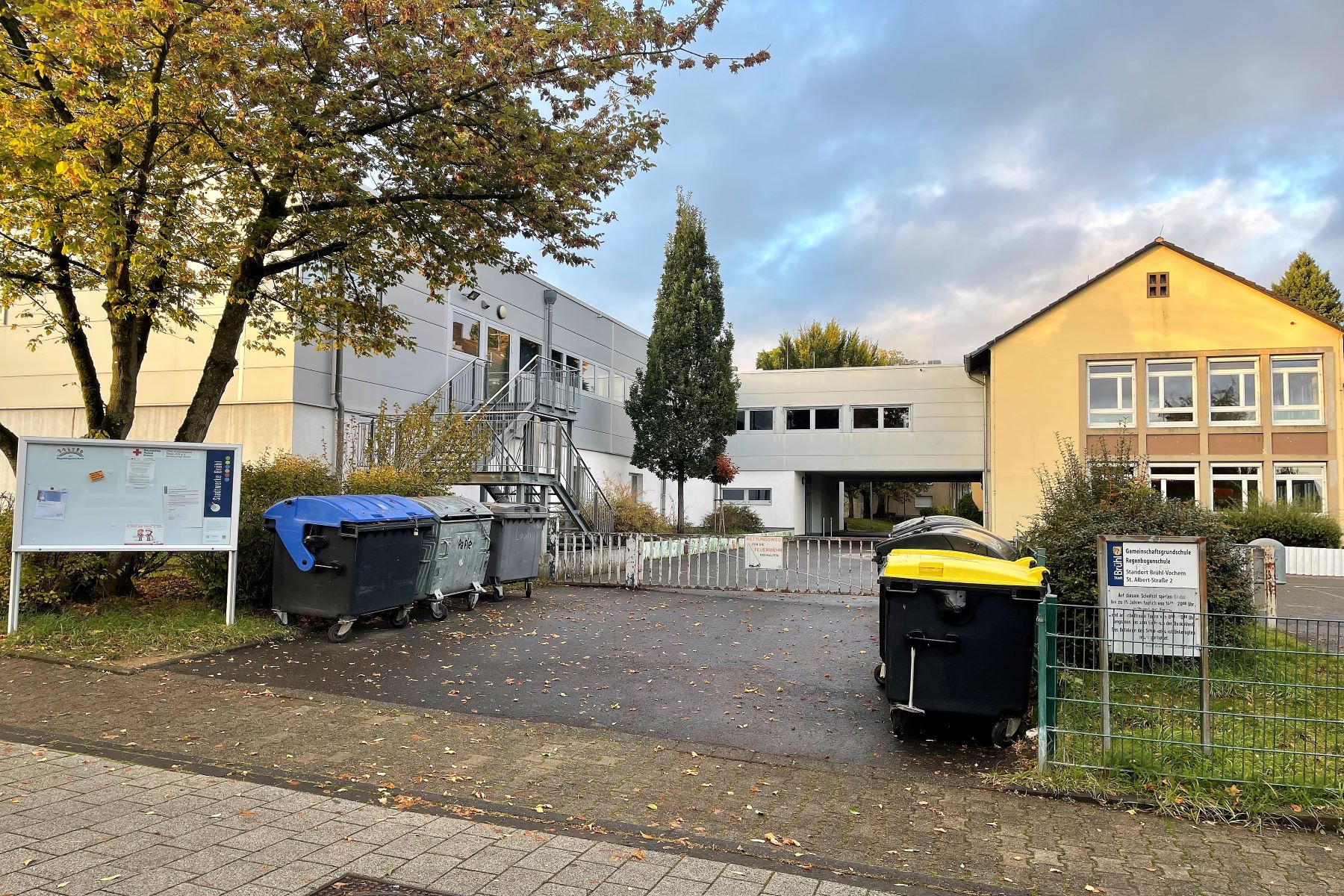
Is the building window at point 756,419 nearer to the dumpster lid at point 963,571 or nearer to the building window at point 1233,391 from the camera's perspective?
the building window at point 1233,391

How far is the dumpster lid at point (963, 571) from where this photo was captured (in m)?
5.61

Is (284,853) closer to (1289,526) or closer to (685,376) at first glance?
(685,376)

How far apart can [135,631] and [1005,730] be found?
8175 millimetres

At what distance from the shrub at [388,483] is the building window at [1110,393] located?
66.6 ft

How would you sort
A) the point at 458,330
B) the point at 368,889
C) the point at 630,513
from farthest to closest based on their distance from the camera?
the point at 630,513
the point at 458,330
the point at 368,889

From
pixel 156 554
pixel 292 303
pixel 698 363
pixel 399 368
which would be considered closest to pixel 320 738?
pixel 156 554

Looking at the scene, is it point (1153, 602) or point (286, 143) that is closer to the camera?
point (1153, 602)

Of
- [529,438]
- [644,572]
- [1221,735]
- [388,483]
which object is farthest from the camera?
[529,438]

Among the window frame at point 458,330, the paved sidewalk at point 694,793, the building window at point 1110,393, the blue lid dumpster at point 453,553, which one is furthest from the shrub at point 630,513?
the paved sidewalk at point 694,793

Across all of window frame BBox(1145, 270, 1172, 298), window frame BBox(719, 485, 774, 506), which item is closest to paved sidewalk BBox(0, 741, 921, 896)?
window frame BBox(1145, 270, 1172, 298)

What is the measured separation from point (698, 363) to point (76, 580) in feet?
61.5

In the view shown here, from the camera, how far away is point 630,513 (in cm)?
2214

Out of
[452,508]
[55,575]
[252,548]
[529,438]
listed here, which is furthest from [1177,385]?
[55,575]

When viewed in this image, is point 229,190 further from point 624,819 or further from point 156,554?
point 624,819
